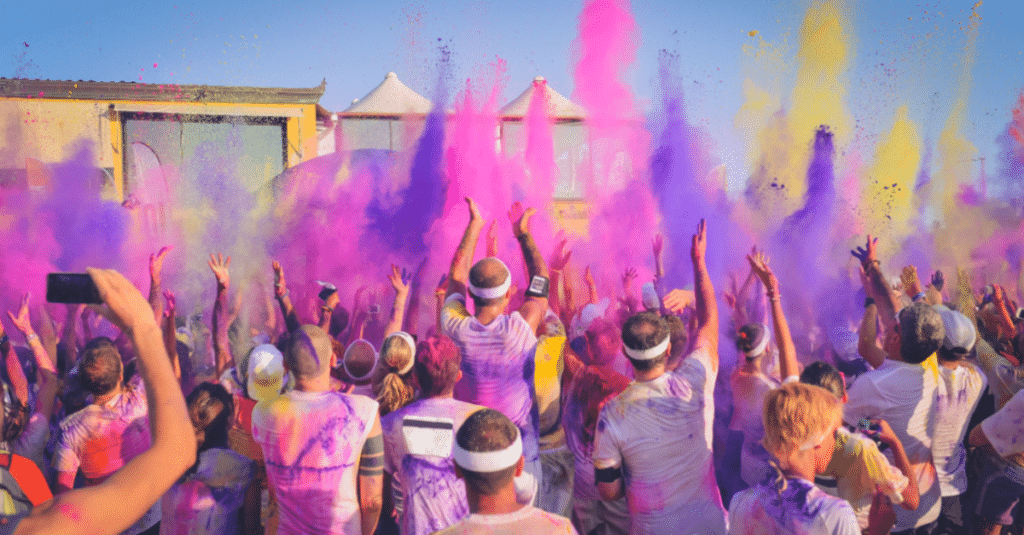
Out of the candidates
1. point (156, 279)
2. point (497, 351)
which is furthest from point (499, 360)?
point (156, 279)

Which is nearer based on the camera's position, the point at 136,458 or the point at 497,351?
the point at 136,458

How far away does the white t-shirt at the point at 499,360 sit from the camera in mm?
3141

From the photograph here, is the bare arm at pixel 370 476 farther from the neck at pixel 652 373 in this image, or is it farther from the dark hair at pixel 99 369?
the dark hair at pixel 99 369

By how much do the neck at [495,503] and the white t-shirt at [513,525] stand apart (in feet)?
0.05

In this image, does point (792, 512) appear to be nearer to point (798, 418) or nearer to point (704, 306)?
point (798, 418)

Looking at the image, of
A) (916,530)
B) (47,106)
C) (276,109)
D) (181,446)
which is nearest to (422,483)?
(181,446)

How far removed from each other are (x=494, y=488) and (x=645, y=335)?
106 centimetres

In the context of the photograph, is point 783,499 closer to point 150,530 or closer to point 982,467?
point 982,467

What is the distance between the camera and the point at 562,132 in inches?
680

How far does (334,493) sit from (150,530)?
1280mm

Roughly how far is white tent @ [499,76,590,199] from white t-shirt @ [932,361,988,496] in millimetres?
13349

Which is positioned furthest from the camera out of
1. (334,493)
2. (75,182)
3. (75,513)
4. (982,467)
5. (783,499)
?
(75,182)

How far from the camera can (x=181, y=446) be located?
1420 mm

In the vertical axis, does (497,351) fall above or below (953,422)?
above
